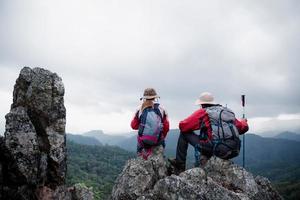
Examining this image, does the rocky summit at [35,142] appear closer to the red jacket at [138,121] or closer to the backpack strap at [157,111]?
the red jacket at [138,121]

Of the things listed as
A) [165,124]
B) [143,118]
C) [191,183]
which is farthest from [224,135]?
[143,118]

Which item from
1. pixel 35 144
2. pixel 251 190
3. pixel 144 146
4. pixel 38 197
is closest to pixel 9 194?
pixel 38 197

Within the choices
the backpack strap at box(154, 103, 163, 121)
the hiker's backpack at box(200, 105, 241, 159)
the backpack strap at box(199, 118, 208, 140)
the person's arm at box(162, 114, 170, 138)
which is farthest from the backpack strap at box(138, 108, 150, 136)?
the hiker's backpack at box(200, 105, 241, 159)

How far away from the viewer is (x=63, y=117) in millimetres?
14789

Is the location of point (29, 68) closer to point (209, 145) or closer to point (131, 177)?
point (131, 177)

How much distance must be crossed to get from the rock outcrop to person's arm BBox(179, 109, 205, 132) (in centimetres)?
138

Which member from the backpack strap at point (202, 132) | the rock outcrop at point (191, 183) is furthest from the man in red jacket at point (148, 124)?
the backpack strap at point (202, 132)

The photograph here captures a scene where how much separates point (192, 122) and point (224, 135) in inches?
50.9

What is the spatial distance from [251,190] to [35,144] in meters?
8.46

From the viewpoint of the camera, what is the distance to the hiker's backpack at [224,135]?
12461mm

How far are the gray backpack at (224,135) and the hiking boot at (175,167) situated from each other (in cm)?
178

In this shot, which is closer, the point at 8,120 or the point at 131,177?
the point at 131,177

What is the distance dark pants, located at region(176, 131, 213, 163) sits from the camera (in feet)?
42.1

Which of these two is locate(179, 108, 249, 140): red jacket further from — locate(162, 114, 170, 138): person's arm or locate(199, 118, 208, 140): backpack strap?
locate(162, 114, 170, 138): person's arm
